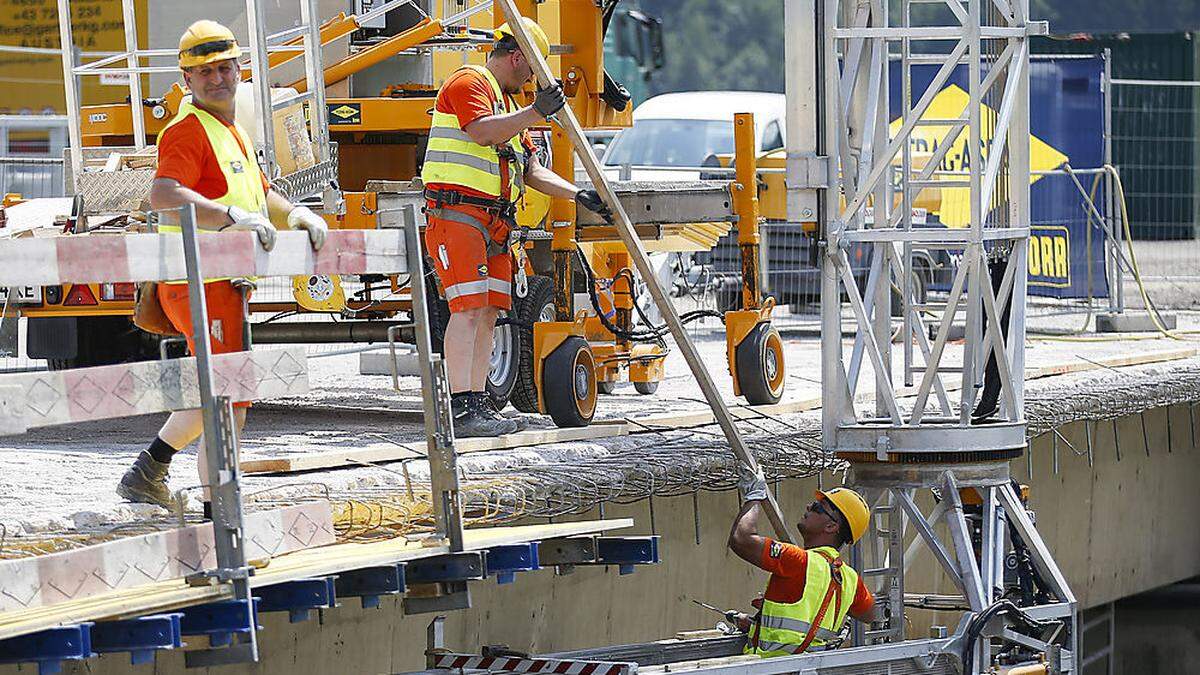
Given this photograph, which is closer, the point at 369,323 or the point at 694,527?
the point at 694,527

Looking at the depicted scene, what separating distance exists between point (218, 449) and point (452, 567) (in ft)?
4.77

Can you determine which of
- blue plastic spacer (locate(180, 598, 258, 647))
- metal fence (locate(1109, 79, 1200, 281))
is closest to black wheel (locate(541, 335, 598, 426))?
blue plastic spacer (locate(180, 598, 258, 647))

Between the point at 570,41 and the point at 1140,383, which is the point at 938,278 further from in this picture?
the point at 570,41

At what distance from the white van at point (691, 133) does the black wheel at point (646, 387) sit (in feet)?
27.0

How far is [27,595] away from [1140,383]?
31.5ft

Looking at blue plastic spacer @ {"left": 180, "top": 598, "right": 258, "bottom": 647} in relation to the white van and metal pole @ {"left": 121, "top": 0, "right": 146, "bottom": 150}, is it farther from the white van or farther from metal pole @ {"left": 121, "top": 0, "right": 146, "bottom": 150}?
the white van

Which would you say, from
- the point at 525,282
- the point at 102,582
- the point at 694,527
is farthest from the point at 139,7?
the point at 102,582

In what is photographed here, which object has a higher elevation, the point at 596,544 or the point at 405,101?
the point at 405,101

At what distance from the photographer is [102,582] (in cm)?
623

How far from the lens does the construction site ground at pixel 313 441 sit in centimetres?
821

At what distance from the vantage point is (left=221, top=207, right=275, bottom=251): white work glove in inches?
262

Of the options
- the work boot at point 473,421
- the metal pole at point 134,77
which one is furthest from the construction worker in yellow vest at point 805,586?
the metal pole at point 134,77

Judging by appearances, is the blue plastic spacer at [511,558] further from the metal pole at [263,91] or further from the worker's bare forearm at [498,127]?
the metal pole at [263,91]

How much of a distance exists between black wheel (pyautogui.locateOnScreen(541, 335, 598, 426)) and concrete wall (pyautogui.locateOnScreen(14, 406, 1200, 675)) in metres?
0.75
